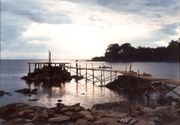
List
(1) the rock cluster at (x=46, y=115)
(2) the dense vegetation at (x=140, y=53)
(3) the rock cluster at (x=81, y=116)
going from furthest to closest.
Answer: (2) the dense vegetation at (x=140, y=53)
(1) the rock cluster at (x=46, y=115)
(3) the rock cluster at (x=81, y=116)

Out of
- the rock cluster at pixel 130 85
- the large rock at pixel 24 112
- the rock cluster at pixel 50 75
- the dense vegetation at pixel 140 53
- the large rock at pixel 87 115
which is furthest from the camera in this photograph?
the dense vegetation at pixel 140 53

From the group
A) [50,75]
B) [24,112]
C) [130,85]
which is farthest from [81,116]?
[50,75]

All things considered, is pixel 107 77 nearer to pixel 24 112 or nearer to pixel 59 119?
pixel 24 112

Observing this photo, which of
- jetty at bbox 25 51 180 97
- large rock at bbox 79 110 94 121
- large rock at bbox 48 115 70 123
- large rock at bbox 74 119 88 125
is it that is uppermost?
jetty at bbox 25 51 180 97

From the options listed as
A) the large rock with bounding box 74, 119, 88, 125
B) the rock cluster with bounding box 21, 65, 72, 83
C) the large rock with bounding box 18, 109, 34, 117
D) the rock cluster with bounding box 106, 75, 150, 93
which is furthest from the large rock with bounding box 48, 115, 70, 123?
the rock cluster with bounding box 21, 65, 72, 83

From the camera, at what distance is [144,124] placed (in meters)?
24.7

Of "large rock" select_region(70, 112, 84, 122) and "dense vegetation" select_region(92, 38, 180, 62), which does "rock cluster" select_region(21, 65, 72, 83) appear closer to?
"large rock" select_region(70, 112, 84, 122)

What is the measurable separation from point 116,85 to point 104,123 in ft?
98.0

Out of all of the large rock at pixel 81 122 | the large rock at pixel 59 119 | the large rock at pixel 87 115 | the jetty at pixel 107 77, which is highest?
the jetty at pixel 107 77

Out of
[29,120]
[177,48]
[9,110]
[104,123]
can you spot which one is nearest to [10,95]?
[9,110]

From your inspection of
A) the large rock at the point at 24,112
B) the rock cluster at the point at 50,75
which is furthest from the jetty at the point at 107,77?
the large rock at the point at 24,112

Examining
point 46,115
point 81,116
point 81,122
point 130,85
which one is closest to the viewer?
point 81,122

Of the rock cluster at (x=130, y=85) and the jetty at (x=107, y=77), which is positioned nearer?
the jetty at (x=107, y=77)

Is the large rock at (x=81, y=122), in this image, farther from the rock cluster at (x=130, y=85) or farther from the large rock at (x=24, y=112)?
the rock cluster at (x=130, y=85)
